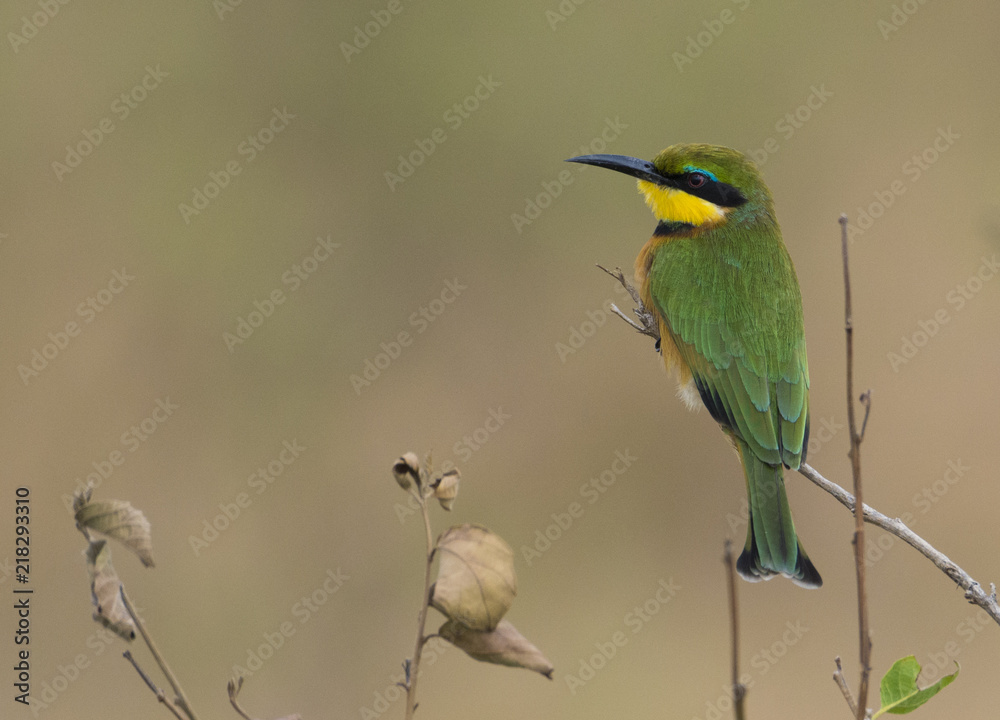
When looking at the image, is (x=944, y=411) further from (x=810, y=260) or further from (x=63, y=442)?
(x=63, y=442)

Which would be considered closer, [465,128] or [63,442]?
[63,442]

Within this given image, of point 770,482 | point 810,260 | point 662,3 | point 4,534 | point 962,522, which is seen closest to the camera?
point 770,482

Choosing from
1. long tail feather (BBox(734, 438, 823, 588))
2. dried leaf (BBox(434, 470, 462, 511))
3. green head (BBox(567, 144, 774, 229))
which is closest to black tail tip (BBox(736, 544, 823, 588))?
long tail feather (BBox(734, 438, 823, 588))

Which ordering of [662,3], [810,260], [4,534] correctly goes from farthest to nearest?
[662,3], [810,260], [4,534]

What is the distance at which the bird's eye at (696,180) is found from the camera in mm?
3365

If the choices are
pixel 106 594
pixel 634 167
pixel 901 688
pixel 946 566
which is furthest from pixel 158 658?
pixel 634 167

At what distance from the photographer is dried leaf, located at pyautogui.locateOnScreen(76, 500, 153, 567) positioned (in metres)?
0.89

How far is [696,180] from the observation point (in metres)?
3.37

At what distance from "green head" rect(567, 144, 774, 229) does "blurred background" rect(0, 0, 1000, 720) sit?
2.26m

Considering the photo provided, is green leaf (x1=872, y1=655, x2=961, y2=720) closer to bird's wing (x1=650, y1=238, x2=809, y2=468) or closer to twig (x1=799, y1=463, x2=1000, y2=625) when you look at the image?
A: twig (x1=799, y1=463, x2=1000, y2=625)

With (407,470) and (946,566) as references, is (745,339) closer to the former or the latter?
(946,566)

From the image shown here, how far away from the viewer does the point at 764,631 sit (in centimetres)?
562

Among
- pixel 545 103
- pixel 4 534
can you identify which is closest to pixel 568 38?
pixel 545 103

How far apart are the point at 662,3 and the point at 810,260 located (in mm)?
1988
